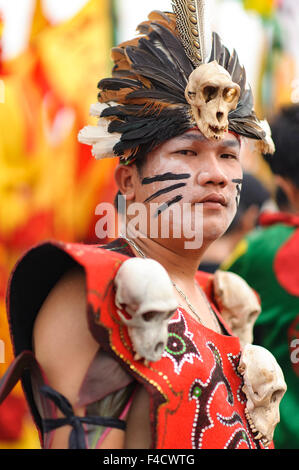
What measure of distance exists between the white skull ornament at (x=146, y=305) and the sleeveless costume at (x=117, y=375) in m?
0.04

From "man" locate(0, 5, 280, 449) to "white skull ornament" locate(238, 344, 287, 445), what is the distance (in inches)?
0.9

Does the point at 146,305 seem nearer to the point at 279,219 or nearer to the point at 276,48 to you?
the point at 279,219

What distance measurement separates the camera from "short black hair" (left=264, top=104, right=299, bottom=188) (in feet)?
11.2

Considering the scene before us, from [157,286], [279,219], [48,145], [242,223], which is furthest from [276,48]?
[157,286]

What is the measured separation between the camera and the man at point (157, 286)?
155 cm

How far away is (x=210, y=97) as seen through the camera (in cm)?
182

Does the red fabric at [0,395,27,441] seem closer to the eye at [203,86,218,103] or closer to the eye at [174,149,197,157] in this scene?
the eye at [174,149,197,157]

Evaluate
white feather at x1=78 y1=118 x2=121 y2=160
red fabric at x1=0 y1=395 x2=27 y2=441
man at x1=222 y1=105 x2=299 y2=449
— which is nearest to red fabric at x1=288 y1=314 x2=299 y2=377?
man at x1=222 y1=105 x2=299 y2=449

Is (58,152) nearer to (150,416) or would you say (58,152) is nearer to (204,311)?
(204,311)

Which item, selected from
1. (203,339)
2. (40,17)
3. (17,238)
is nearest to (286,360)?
(203,339)

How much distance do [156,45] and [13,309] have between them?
92 centimetres

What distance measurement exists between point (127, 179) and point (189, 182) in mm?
259

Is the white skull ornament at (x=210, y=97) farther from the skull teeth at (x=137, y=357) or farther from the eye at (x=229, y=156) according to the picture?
the skull teeth at (x=137, y=357)

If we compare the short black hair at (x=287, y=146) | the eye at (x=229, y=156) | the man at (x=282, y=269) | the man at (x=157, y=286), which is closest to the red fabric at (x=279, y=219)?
the man at (x=282, y=269)
